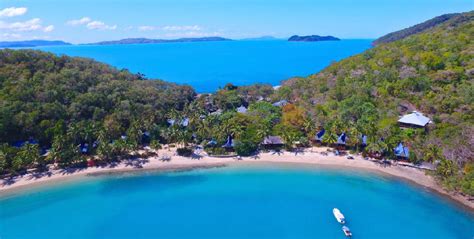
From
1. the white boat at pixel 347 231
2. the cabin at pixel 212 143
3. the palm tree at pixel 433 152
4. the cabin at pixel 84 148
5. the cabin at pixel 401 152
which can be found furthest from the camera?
the cabin at pixel 212 143

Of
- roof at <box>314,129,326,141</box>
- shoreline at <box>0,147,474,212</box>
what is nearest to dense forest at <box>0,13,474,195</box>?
roof at <box>314,129,326,141</box>

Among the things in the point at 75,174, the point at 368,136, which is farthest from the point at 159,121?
the point at 368,136

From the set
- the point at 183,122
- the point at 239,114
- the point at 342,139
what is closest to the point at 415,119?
the point at 342,139

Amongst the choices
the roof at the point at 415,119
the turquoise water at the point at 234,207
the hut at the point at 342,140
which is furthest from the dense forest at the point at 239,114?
the turquoise water at the point at 234,207

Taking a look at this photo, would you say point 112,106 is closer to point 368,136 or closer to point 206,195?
point 206,195

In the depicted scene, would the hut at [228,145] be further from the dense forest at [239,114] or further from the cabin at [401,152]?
the cabin at [401,152]

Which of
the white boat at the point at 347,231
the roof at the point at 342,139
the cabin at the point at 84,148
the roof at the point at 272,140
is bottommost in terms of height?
the white boat at the point at 347,231
